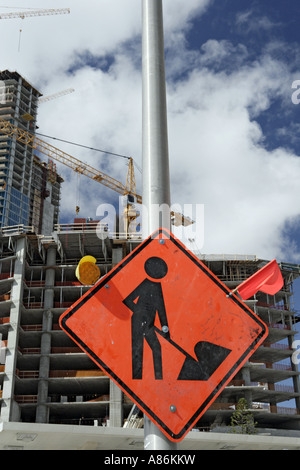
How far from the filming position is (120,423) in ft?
229

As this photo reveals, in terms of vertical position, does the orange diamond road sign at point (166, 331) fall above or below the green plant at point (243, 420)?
above

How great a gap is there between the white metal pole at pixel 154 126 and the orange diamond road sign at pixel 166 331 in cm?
23

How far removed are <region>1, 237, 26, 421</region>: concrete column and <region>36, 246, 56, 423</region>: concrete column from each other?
348cm

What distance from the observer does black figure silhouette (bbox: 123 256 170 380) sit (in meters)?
4.96

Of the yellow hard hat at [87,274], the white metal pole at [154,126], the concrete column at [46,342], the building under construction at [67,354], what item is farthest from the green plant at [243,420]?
the white metal pole at [154,126]

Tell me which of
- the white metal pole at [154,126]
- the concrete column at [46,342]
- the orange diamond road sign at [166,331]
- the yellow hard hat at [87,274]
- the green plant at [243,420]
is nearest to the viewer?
the orange diamond road sign at [166,331]

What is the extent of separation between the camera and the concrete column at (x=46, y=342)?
71250 mm

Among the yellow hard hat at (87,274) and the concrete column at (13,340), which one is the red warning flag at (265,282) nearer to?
the yellow hard hat at (87,274)

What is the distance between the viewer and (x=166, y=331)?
199 inches

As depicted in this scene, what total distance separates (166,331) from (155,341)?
14cm

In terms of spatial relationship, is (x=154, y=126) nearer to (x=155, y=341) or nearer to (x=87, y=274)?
(x=155, y=341)

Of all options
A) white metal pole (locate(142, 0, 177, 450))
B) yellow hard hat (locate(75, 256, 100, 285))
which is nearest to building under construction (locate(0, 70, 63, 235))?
yellow hard hat (locate(75, 256, 100, 285))
